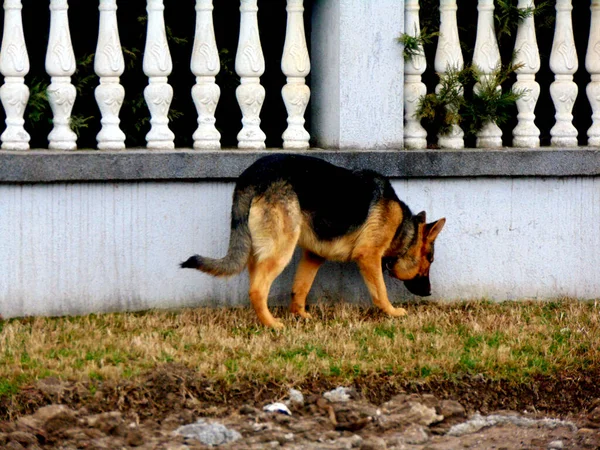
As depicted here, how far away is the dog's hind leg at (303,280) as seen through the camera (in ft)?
24.5

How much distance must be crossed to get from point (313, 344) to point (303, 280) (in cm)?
99

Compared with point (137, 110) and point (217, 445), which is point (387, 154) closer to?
point (137, 110)

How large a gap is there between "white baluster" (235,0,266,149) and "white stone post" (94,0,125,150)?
785 mm

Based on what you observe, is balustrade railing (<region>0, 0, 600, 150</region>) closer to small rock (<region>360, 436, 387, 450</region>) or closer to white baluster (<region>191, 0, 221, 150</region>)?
white baluster (<region>191, 0, 221, 150</region>)

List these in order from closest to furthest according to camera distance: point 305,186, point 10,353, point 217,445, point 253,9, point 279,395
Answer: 1. point 217,445
2. point 279,395
3. point 10,353
4. point 305,186
5. point 253,9

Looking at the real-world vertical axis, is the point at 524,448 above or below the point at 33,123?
below

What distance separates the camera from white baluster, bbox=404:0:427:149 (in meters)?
7.77

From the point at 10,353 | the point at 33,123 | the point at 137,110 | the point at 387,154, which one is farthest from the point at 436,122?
the point at 10,353

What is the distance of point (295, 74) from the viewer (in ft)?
25.2

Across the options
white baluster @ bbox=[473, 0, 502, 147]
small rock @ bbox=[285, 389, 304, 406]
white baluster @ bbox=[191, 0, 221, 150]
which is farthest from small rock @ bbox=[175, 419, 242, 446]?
white baluster @ bbox=[473, 0, 502, 147]

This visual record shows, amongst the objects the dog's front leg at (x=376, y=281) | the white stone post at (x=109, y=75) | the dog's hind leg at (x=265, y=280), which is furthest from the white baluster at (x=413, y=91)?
the white stone post at (x=109, y=75)

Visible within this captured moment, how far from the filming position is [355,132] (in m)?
7.64

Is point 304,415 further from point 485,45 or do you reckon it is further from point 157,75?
point 485,45

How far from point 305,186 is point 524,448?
244 cm
